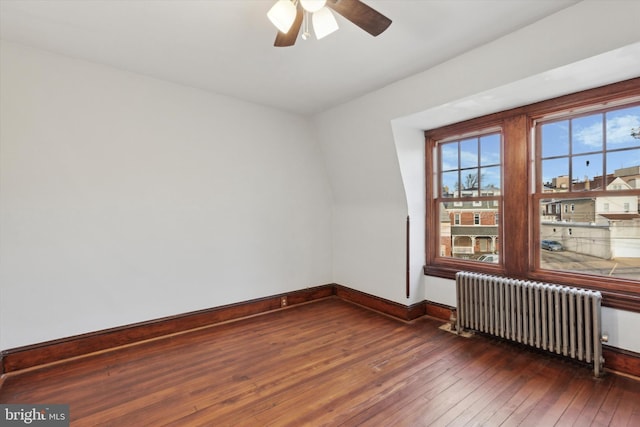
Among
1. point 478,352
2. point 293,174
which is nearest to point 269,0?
point 293,174

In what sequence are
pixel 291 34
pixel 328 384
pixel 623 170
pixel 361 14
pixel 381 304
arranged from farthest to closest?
pixel 381 304 < pixel 623 170 < pixel 328 384 < pixel 291 34 < pixel 361 14

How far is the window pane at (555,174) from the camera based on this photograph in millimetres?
2836

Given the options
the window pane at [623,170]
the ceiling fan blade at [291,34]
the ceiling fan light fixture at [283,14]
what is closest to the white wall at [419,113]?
the window pane at [623,170]

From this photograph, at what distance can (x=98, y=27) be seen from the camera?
2.29 meters

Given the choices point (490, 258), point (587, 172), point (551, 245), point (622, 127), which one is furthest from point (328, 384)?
point (622, 127)

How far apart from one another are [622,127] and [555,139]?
0.46 m

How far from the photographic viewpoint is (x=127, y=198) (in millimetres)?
3053

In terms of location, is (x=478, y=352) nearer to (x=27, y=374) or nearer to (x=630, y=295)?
(x=630, y=295)

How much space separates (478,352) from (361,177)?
2.46 metres

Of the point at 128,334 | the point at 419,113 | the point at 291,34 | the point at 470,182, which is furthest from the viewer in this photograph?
the point at 470,182

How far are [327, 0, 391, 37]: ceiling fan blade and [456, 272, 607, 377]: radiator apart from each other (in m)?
2.64

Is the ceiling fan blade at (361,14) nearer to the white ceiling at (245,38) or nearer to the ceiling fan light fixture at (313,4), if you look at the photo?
the ceiling fan light fixture at (313,4)

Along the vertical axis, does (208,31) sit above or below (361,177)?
above

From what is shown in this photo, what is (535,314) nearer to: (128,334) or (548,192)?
(548,192)
